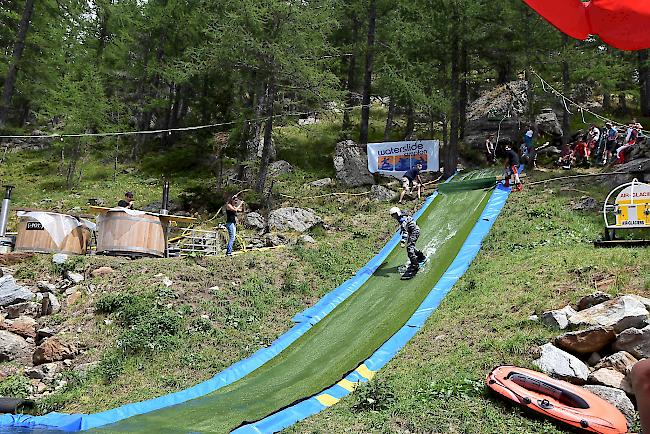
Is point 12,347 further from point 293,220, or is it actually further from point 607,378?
point 293,220

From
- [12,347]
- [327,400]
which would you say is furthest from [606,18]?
[12,347]

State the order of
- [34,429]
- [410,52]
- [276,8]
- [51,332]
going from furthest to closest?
1. [410,52]
2. [276,8]
3. [51,332]
4. [34,429]

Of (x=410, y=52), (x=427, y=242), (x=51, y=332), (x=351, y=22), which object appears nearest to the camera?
(x=51, y=332)

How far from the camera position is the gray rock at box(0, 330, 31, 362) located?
949 centimetres

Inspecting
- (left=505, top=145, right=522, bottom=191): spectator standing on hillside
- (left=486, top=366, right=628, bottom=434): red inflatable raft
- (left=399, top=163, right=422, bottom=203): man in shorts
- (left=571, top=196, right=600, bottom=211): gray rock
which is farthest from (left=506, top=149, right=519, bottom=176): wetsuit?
(left=486, top=366, right=628, bottom=434): red inflatable raft

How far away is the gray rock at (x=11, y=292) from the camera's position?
35.0 ft

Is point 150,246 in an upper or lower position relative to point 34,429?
upper

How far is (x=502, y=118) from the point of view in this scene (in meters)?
27.4

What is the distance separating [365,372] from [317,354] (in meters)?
1.51

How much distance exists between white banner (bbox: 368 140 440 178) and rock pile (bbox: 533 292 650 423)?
14.9m

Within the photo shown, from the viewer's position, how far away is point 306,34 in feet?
68.5

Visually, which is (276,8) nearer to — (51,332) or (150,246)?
(150,246)

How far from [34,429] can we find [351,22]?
2998cm

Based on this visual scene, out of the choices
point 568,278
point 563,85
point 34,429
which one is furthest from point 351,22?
point 34,429
